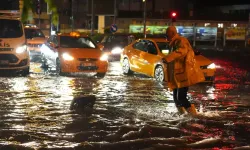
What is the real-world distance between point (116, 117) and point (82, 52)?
8.21 meters

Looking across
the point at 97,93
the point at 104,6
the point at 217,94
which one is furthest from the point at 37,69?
the point at 104,6

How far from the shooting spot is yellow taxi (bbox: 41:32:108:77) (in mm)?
17531

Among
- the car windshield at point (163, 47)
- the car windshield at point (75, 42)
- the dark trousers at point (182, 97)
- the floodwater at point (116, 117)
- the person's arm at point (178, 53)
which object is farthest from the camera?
the car windshield at point (75, 42)

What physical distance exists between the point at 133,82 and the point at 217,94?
3297 mm

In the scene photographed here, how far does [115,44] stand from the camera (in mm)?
28141

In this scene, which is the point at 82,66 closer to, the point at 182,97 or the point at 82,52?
the point at 82,52

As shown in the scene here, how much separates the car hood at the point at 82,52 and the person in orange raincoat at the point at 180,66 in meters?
8.06

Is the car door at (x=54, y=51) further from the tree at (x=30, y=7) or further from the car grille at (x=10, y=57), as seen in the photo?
the tree at (x=30, y=7)

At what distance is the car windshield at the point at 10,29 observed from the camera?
17.1 meters

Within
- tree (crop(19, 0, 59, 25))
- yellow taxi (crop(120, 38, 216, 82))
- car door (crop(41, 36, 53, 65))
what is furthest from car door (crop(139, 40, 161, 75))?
tree (crop(19, 0, 59, 25))

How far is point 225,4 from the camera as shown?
250 feet

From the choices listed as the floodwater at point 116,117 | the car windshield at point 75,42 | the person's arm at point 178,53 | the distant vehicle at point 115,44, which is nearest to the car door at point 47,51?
the car windshield at point 75,42

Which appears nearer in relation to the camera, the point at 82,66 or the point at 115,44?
the point at 82,66

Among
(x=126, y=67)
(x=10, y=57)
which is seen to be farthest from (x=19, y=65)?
(x=126, y=67)
